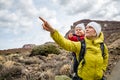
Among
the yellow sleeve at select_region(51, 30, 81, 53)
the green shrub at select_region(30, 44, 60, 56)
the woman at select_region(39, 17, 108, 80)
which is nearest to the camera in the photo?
the yellow sleeve at select_region(51, 30, 81, 53)

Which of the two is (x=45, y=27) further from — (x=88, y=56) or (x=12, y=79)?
(x=12, y=79)

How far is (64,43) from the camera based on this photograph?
5.88 m

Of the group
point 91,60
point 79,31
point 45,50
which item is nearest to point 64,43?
point 91,60

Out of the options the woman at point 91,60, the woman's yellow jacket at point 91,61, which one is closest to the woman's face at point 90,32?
the woman at point 91,60

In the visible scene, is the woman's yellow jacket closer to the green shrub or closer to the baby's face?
the baby's face

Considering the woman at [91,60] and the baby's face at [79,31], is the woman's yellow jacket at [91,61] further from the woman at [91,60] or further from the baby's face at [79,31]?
the baby's face at [79,31]

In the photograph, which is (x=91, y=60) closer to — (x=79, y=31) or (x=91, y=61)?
(x=91, y=61)

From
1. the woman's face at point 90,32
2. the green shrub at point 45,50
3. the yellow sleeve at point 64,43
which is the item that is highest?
the woman's face at point 90,32

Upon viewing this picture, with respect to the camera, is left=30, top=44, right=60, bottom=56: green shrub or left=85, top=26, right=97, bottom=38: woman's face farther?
left=30, top=44, right=60, bottom=56: green shrub

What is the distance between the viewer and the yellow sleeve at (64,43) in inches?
225

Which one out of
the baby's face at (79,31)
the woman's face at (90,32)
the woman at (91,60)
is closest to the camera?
the woman at (91,60)

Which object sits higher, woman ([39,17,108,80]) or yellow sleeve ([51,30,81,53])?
yellow sleeve ([51,30,81,53])

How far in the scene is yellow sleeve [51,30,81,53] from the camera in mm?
5707

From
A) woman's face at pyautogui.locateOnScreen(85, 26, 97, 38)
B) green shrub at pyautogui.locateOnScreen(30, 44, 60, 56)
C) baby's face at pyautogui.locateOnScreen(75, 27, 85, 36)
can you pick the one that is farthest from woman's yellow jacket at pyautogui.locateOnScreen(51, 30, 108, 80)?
green shrub at pyautogui.locateOnScreen(30, 44, 60, 56)
